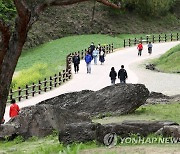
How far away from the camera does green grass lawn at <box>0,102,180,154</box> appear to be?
12.1 meters

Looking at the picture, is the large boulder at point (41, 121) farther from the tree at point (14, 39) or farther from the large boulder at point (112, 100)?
the tree at point (14, 39)

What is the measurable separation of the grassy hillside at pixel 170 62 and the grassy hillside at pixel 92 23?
27504mm

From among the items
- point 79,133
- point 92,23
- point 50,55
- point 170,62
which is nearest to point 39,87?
point 170,62

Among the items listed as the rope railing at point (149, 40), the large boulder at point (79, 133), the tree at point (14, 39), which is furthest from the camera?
the rope railing at point (149, 40)

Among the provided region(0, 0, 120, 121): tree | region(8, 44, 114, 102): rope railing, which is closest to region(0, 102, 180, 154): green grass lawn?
region(0, 0, 120, 121): tree

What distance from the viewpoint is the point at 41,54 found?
200 ft

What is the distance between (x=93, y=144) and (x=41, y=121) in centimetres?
410

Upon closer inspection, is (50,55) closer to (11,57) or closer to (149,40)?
(149,40)

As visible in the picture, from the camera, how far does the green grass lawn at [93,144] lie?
12141mm

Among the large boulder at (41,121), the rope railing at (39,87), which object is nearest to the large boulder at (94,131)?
the large boulder at (41,121)

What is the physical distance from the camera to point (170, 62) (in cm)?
4472

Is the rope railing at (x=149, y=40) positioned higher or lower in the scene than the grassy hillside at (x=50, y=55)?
higher

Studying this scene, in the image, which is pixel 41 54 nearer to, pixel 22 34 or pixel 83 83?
pixel 83 83

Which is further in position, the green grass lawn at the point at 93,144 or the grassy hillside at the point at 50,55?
the grassy hillside at the point at 50,55
